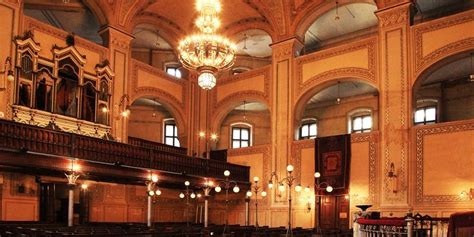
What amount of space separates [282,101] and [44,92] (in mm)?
9886

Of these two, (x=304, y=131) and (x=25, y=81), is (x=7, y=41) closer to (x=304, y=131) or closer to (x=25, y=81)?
(x=25, y=81)

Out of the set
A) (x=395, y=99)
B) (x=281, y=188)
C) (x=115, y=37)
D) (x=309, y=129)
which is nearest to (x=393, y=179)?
(x=395, y=99)

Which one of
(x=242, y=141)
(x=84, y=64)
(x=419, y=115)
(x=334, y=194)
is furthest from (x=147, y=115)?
(x=419, y=115)

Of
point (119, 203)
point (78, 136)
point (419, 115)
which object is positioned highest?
point (419, 115)

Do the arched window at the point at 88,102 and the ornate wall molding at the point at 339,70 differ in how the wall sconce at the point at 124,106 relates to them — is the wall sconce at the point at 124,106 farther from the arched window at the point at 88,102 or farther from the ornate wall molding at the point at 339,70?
the ornate wall molding at the point at 339,70

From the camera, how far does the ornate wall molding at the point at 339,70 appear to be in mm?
20281

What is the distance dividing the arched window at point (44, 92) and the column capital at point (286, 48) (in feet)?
32.1

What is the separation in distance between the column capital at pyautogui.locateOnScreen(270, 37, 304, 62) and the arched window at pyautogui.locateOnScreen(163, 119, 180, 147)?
24.0 feet

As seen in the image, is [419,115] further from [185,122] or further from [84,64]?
[84,64]

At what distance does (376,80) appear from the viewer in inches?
788

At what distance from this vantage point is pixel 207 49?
12.5m

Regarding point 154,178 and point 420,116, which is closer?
point 154,178

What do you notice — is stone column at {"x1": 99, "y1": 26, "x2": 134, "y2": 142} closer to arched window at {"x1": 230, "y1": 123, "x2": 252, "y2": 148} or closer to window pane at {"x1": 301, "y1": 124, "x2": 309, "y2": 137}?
arched window at {"x1": 230, "y1": 123, "x2": 252, "y2": 148}

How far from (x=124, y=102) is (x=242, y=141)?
8625 millimetres
